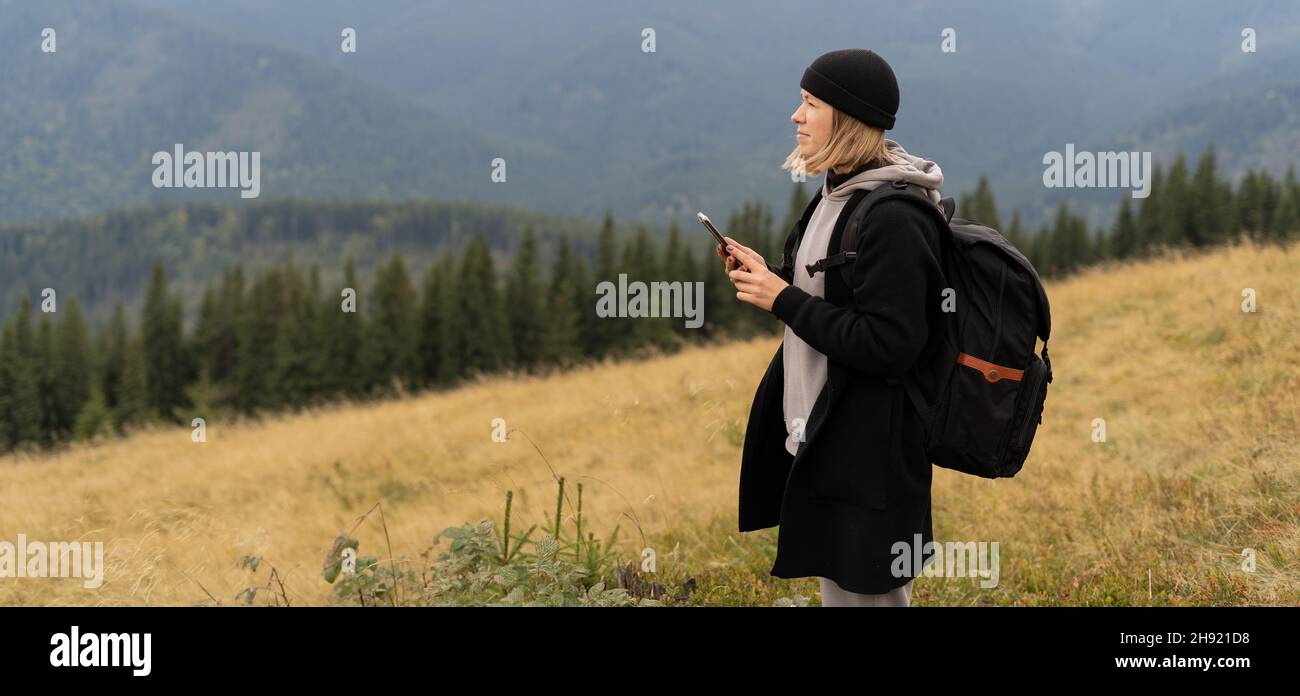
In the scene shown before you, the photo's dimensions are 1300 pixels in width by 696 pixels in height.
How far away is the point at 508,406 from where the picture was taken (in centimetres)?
1920

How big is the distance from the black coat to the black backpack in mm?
54

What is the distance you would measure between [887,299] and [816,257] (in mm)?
408

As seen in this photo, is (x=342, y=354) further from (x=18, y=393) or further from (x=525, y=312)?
(x=18, y=393)

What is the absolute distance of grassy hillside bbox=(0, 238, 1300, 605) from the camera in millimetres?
5598

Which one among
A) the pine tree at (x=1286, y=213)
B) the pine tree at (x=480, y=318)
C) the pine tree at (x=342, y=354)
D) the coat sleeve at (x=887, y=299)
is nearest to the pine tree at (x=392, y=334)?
the pine tree at (x=342, y=354)

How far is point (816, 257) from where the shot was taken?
323cm

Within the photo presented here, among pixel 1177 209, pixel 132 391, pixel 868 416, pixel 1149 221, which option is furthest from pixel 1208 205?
pixel 132 391

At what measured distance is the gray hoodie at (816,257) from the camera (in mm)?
3086

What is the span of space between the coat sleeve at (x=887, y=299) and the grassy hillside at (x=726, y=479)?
2.13m

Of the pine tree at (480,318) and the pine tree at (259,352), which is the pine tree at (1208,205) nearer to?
the pine tree at (480,318)

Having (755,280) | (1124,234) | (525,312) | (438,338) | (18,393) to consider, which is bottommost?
(18,393)

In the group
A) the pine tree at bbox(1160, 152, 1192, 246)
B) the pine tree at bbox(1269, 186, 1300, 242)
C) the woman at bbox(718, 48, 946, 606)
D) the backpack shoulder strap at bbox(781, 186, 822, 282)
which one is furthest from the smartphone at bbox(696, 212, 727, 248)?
the pine tree at bbox(1160, 152, 1192, 246)

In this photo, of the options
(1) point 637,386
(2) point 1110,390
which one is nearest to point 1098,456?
(2) point 1110,390

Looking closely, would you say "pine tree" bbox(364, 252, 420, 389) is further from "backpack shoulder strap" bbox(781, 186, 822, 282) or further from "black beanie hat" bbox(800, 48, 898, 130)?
"black beanie hat" bbox(800, 48, 898, 130)
